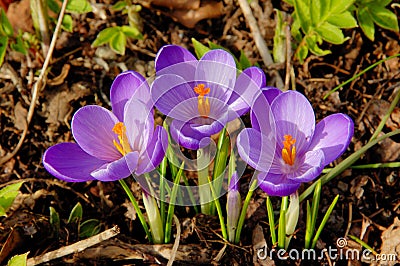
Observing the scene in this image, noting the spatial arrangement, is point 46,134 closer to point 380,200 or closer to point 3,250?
point 3,250

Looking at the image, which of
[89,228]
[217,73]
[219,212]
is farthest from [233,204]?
[89,228]

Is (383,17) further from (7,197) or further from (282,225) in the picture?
(7,197)

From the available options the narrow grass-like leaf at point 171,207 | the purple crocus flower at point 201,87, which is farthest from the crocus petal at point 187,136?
the narrow grass-like leaf at point 171,207

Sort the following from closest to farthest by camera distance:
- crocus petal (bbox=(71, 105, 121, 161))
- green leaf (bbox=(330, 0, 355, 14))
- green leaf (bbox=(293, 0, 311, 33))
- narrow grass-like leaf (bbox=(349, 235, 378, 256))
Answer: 1. crocus petal (bbox=(71, 105, 121, 161))
2. narrow grass-like leaf (bbox=(349, 235, 378, 256))
3. green leaf (bbox=(330, 0, 355, 14))
4. green leaf (bbox=(293, 0, 311, 33))

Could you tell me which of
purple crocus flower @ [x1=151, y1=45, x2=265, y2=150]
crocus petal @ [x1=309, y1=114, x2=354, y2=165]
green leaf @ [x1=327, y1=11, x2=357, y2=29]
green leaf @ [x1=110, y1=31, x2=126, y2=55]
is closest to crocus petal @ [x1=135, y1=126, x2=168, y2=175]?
purple crocus flower @ [x1=151, y1=45, x2=265, y2=150]

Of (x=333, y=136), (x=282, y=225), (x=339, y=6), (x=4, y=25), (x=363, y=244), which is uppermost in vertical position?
(x=4, y=25)

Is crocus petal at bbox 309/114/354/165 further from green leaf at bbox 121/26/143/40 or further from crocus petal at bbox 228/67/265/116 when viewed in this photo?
green leaf at bbox 121/26/143/40

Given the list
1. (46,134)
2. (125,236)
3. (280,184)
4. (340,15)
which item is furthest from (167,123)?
(340,15)

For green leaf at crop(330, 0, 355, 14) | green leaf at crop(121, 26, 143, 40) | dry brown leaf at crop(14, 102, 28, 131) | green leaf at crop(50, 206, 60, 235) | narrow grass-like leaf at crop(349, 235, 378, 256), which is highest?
green leaf at crop(330, 0, 355, 14)
